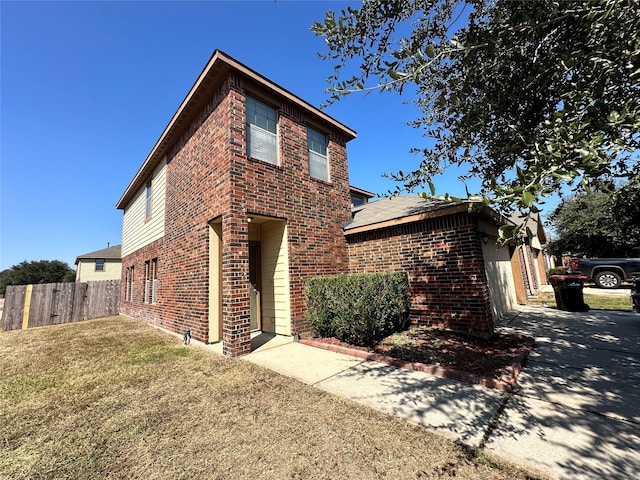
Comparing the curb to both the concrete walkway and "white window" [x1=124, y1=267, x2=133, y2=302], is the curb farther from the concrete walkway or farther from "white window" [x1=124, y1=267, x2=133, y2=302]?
"white window" [x1=124, y1=267, x2=133, y2=302]

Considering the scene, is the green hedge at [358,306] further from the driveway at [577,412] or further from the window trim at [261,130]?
the window trim at [261,130]

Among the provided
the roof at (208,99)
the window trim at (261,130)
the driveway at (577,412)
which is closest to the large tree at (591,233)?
the driveway at (577,412)

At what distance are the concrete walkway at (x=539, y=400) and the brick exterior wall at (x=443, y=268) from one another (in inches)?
52.0

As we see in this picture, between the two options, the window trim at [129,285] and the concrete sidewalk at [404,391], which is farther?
the window trim at [129,285]

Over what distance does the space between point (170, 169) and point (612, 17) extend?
10261 mm

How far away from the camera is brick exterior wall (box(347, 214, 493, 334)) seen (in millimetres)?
5684

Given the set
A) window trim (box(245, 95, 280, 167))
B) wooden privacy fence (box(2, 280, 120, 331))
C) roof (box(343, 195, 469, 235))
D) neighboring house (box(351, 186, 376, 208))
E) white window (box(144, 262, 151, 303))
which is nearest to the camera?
roof (box(343, 195, 469, 235))

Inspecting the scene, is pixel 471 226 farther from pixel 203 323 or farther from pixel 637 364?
pixel 203 323

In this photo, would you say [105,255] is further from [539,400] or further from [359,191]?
[539,400]

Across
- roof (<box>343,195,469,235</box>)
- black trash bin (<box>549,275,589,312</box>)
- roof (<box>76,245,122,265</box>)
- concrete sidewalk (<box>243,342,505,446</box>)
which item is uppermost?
roof (<box>76,245,122,265</box>)

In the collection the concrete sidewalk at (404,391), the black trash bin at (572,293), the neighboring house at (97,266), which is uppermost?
the neighboring house at (97,266)

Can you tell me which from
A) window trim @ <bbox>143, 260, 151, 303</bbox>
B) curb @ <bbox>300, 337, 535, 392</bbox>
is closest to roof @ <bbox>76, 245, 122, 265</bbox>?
window trim @ <bbox>143, 260, 151, 303</bbox>

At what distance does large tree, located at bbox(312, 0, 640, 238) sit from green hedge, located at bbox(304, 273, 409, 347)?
235 cm

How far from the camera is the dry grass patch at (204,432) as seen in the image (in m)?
2.17
